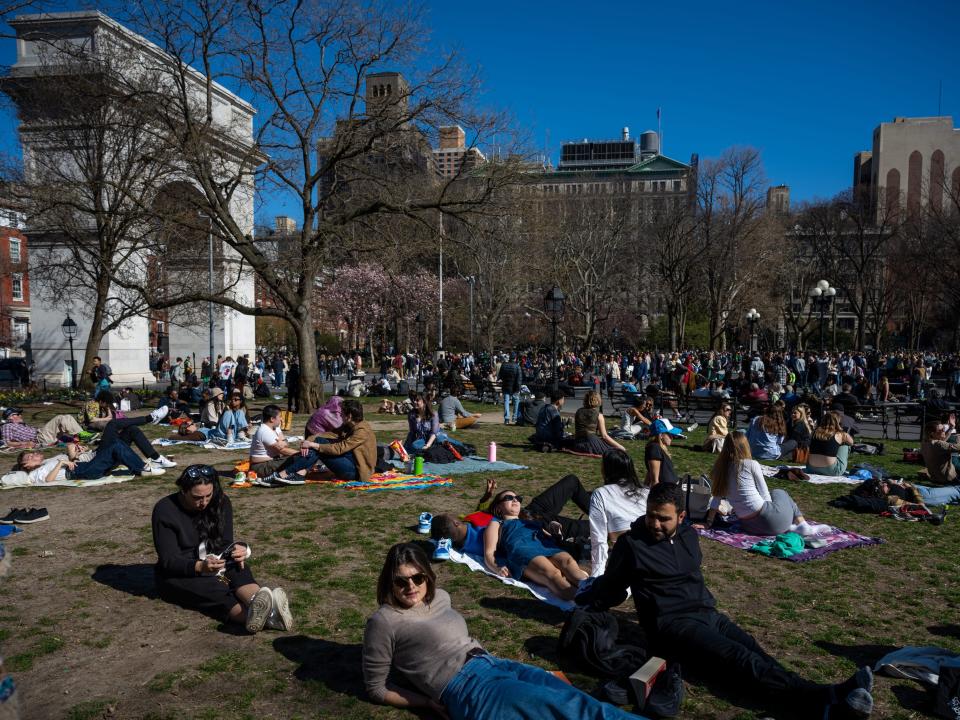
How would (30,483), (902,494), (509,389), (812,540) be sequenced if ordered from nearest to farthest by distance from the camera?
(812,540)
(902,494)
(30,483)
(509,389)

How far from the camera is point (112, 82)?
1609cm

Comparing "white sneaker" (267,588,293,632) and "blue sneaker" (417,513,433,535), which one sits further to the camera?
"blue sneaker" (417,513,433,535)

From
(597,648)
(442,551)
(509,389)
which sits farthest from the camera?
(509,389)

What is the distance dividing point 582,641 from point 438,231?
14223mm

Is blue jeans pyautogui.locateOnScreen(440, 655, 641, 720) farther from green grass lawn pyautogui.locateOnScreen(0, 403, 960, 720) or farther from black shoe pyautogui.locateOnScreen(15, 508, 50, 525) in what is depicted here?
black shoe pyautogui.locateOnScreen(15, 508, 50, 525)

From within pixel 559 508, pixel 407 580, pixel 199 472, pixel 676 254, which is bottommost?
pixel 559 508

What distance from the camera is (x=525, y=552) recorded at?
6020 millimetres

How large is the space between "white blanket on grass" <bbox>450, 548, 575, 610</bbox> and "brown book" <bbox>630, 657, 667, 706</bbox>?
1.45 m

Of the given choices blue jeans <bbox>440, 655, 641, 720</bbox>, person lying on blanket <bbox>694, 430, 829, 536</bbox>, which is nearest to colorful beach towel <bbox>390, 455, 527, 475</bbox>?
person lying on blanket <bbox>694, 430, 829, 536</bbox>

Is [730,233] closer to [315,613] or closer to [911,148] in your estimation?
[315,613]

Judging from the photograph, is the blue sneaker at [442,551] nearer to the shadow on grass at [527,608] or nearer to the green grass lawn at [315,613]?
the green grass lawn at [315,613]

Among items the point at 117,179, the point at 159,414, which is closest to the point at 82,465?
the point at 159,414

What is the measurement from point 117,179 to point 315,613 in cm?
2074

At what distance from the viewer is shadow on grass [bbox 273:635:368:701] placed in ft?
13.9
